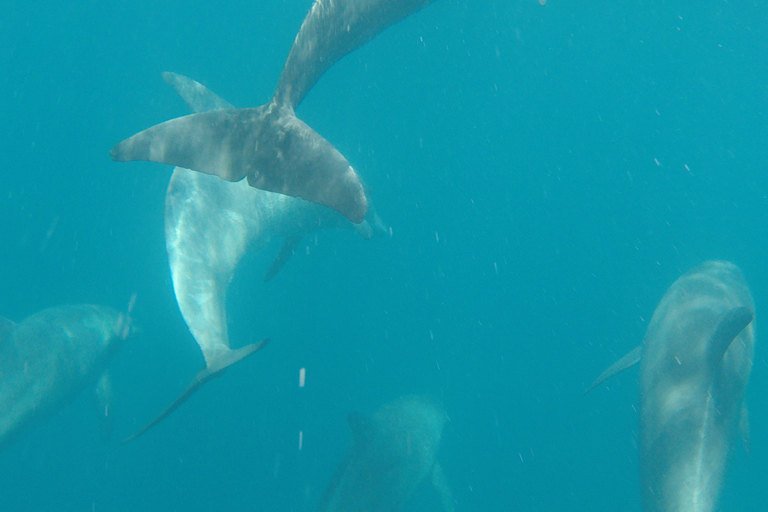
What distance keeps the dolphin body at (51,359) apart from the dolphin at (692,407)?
33.4 feet

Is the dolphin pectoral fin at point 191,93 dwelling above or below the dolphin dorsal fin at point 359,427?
above

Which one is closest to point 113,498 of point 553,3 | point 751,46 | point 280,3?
point 280,3

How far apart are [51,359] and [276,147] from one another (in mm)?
Answer: 7290

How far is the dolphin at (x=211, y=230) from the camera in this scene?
8742 mm

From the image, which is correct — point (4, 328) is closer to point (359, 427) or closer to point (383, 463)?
point (359, 427)

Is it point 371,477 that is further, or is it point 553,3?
point 553,3

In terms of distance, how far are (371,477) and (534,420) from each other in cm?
933

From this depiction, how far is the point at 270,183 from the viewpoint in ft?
19.2

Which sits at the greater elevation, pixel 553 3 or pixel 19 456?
pixel 553 3

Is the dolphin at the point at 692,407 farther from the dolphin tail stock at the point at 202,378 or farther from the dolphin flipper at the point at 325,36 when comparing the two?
the dolphin flipper at the point at 325,36

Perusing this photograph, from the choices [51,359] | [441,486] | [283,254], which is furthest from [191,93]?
[441,486]

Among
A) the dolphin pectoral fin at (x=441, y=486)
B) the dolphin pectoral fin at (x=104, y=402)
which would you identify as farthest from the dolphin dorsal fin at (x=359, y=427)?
the dolphin pectoral fin at (x=104, y=402)

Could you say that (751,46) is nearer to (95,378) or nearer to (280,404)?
(280,404)

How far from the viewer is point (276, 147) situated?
237 inches
